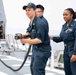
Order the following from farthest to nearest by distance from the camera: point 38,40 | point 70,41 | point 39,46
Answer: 1. point 70,41
2. point 39,46
3. point 38,40

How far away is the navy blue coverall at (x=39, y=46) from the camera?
10.1 feet

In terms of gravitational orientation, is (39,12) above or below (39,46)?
above

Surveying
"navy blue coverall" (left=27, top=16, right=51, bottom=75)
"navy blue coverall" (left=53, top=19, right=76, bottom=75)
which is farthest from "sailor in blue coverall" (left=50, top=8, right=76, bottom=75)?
"navy blue coverall" (left=27, top=16, right=51, bottom=75)

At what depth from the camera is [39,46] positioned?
319 centimetres

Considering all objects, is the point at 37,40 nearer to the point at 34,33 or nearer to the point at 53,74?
the point at 34,33

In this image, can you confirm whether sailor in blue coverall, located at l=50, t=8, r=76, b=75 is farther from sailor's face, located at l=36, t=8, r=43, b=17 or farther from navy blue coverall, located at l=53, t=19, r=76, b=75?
sailor's face, located at l=36, t=8, r=43, b=17

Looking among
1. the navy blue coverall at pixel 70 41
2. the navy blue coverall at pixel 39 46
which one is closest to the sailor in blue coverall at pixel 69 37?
the navy blue coverall at pixel 70 41

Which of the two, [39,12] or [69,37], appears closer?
[69,37]

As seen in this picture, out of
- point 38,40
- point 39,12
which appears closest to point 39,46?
point 38,40

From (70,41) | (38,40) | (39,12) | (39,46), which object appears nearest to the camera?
(38,40)

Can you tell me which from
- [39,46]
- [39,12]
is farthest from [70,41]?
[39,12]

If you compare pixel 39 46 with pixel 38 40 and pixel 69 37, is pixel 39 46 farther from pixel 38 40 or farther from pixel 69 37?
pixel 69 37

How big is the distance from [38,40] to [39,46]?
0.16m

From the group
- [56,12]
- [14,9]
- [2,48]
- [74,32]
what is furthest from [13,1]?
[74,32]
